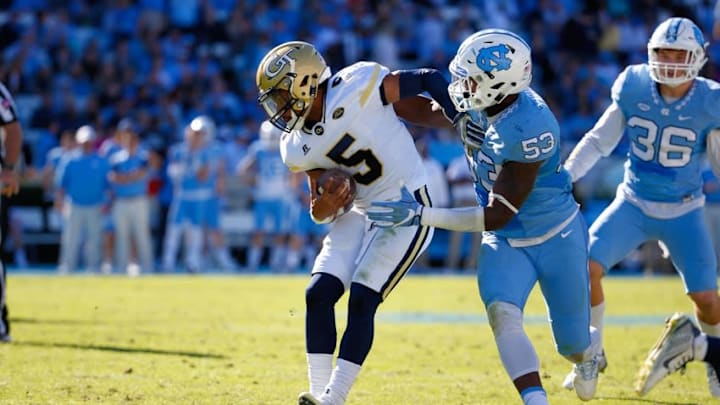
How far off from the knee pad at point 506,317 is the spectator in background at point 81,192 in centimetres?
1075

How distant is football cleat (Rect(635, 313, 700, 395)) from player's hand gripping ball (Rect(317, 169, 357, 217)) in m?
1.77

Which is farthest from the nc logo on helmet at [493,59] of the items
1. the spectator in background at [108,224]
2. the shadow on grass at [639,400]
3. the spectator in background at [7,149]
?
the spectator in background at [108,224]

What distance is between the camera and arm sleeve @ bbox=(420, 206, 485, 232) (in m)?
4.85

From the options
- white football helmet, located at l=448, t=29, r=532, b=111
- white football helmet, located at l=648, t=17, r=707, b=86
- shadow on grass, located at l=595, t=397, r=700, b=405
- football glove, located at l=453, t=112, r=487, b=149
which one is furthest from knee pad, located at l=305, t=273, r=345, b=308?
white football helmet, located at l=648, t=17, r=707, b=86

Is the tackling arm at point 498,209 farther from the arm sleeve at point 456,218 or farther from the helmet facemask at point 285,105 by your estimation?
the helmet facemask at point 285,105

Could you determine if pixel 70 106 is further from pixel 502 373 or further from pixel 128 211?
pixel 502 373

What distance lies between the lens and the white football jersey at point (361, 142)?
214 inches

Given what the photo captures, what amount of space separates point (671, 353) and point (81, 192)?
10549mm

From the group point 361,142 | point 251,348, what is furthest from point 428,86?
point 251,348

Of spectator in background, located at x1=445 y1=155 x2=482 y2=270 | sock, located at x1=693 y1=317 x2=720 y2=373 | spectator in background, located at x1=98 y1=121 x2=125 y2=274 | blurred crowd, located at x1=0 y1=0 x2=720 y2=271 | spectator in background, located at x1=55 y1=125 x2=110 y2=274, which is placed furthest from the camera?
blurred crowd, located at x1=0 y1=0 x2=720 y2=271

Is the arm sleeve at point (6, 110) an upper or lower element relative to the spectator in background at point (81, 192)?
upper

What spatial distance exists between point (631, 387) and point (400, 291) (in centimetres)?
642

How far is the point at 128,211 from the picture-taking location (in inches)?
602

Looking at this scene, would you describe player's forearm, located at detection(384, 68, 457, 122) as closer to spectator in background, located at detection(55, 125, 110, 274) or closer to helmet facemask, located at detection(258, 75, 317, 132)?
helmet facemask, located at detection(258, 75, 317, 132)
